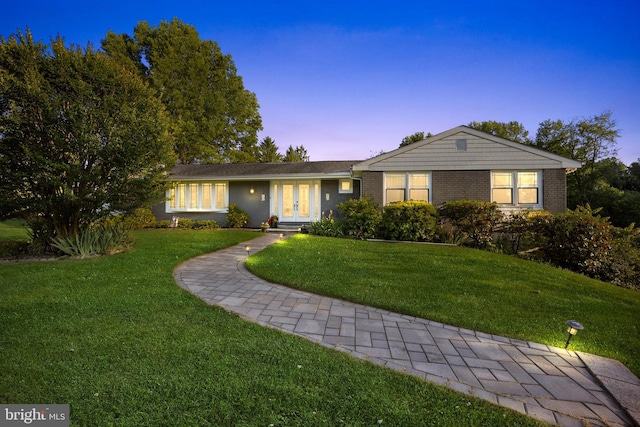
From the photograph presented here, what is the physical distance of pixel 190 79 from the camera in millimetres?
22984

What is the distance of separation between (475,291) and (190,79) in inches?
1033

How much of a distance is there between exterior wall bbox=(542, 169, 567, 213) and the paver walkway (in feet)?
31.3

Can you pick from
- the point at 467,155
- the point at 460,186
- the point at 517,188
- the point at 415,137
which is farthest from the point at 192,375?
the point at 415,137

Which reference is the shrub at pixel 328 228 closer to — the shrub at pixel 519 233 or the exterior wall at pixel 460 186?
the exterior wall at pixel 460 186

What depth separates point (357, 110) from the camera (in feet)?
59.0

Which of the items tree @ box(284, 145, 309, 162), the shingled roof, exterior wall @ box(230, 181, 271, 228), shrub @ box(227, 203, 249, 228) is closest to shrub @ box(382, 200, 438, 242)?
the shingled roof

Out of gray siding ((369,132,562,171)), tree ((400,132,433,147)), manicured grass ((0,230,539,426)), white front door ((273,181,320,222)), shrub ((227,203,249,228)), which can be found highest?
tree ((400,132,433,147))

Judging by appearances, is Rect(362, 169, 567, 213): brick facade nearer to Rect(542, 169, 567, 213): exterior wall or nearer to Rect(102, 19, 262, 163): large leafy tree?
Rect(542, 169, 567, 213): exterior wall

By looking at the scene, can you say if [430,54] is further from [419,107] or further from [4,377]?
[4,377]

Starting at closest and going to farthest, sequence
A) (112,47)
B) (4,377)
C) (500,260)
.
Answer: (4,377) < (500,260) < (112,47)

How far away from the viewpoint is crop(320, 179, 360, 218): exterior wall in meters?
12.7

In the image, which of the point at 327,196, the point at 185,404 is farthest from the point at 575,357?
the point at 327,196

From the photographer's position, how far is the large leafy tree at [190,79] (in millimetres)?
22250

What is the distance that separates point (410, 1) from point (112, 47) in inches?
948
